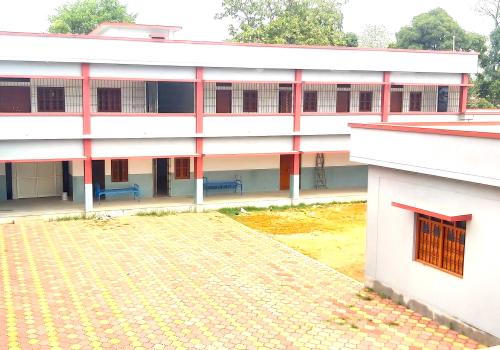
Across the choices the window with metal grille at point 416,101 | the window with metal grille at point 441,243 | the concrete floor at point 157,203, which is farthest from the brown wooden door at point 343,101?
the window with metal grille at point 441,243

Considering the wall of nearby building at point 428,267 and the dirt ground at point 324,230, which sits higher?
the wall of nearby building at point 428,267

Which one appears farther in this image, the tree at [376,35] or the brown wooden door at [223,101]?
the tree at [376,35]

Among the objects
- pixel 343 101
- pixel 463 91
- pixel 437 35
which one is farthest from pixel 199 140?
pixel 437 35

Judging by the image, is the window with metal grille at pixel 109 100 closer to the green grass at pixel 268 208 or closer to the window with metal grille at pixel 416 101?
the green grass at pixel 268 208

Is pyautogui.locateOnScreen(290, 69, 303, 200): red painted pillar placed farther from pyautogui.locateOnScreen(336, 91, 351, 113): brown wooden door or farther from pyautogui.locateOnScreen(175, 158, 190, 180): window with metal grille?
pyautogui.locateOnScreen(175, 158, 190, 180): window with metal grille

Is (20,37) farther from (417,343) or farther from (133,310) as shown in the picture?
(417,343)

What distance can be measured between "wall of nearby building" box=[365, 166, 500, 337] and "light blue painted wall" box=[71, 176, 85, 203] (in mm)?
12360

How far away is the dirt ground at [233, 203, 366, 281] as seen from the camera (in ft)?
49.5

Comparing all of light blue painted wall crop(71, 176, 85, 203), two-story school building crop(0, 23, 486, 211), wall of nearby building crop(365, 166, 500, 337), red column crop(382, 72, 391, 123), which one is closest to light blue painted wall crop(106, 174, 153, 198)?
two-story school building crop(0, 23, 486, 211)

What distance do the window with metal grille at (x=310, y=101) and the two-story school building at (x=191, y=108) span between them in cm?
5

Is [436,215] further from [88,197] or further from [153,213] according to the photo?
[88,197]

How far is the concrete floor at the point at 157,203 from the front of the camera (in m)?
19.6

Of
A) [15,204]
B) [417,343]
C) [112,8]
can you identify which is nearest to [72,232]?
[15,204]

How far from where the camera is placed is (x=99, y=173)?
21734mm
